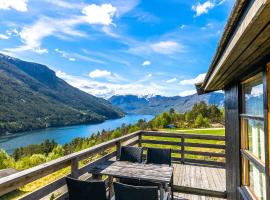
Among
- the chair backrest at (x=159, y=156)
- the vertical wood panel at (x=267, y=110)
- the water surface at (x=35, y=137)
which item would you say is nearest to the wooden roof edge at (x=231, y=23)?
the vertical wood panel at (x=267, y=110)

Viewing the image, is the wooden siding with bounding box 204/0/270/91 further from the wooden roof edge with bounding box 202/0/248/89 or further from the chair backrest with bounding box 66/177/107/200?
the chair backrest with bounding box 66/177/107/200

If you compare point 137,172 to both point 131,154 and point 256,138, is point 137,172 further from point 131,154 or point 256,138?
point 256,138

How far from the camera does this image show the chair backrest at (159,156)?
521cm

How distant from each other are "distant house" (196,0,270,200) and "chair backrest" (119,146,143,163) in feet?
6.51

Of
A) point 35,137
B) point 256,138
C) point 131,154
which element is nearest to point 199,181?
point 131,154

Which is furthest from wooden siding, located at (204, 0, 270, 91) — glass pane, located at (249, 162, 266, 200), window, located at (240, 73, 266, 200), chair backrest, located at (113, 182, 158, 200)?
chair backrest, located at (113, 182, 158, 200)

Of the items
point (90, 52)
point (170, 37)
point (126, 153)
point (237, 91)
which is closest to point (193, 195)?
point (126, 153)

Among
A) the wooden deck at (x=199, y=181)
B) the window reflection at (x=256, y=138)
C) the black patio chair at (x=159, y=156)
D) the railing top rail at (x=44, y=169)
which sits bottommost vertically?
the wooden deck at (x=199, y=181)

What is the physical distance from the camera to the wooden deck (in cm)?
→ 526

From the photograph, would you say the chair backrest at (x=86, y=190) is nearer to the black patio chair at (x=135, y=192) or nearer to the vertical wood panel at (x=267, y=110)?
the black patio chair at (x=135, y=192)

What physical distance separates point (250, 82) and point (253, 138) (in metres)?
0.62

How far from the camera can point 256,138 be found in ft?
9.01

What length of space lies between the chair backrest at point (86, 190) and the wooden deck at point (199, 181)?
9.21 feet

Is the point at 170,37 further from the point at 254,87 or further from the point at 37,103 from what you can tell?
the point at 37,103
